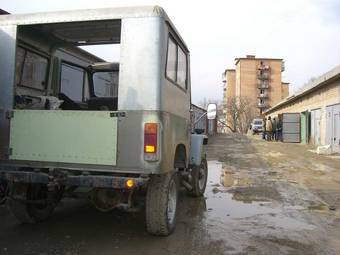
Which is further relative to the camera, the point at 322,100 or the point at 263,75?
the point at 263,75

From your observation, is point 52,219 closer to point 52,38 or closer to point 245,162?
point 52,38

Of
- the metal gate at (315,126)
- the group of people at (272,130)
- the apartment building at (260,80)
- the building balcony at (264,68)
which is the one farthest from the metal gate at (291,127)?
the building balcony at (264,68)

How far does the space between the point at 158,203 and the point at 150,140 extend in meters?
0.90

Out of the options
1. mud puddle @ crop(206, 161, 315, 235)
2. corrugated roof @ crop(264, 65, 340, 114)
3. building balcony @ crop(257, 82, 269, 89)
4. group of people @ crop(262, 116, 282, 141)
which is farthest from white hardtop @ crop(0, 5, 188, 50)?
building balcony @ crop(257, 82, 269, 89)

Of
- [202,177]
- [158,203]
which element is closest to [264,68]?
[202,177]

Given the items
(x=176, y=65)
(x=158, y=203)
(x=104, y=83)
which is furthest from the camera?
(x=104, y=83)

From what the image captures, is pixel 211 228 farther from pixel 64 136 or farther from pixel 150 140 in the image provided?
pixel 64 136

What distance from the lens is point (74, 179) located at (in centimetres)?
545

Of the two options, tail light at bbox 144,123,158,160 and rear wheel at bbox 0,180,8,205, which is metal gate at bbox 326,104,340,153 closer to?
rear wheel at bbox 0,180,8,205

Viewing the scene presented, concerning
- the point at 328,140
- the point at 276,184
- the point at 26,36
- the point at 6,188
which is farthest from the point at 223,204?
the point at 328,140

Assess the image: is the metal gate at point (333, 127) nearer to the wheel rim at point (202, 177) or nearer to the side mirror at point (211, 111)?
the wheel rim at point (202, 177)

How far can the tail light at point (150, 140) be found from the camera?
5.37 m

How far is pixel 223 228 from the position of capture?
264 inches

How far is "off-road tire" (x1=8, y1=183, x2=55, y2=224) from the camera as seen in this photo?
6.16 meters
